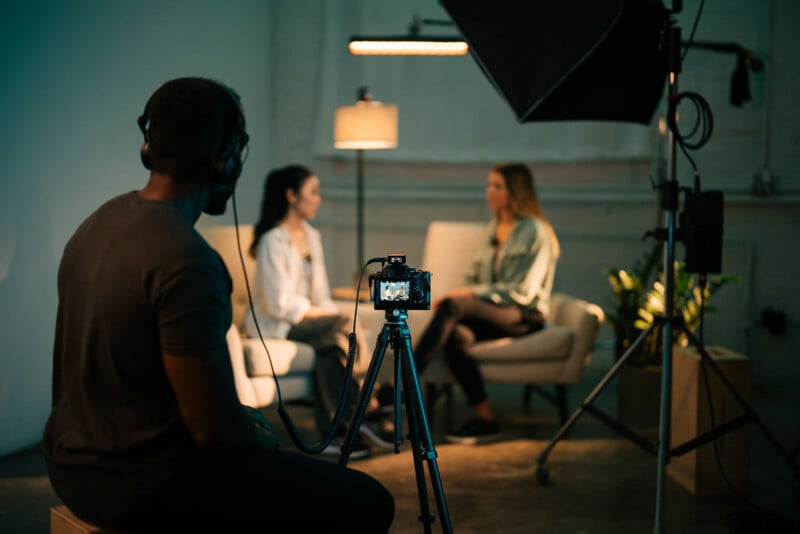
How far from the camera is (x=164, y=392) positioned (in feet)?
4.45

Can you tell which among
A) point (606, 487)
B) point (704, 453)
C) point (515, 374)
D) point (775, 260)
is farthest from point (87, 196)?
point (775, 260)

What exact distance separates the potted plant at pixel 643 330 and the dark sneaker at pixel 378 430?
3.45 feet

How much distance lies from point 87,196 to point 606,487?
7.49ft

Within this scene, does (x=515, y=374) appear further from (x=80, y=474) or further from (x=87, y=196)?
(x=80, y=474)

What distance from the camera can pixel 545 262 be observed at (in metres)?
3.82

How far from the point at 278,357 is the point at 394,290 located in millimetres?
1503

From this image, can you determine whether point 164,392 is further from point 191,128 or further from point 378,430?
point 378,430

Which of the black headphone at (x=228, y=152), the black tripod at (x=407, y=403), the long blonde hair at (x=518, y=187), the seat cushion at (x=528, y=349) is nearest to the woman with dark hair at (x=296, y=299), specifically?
the seat cushion at (x=528, y=349)

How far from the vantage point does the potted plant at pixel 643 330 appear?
371cm

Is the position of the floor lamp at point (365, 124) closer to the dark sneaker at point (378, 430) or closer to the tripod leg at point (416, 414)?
the dark sneaker at point (378, 430)

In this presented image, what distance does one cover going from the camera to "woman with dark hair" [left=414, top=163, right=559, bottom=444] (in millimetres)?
3664

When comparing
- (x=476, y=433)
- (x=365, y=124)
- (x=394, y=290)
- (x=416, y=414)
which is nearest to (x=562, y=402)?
(x=476, y=433)

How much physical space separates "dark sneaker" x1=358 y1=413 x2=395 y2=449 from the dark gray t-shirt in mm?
2059

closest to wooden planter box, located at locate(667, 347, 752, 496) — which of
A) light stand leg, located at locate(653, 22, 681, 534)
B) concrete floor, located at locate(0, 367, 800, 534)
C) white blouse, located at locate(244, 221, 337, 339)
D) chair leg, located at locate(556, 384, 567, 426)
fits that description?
concrete floor, located at locate(0, 367, 800, 534)
